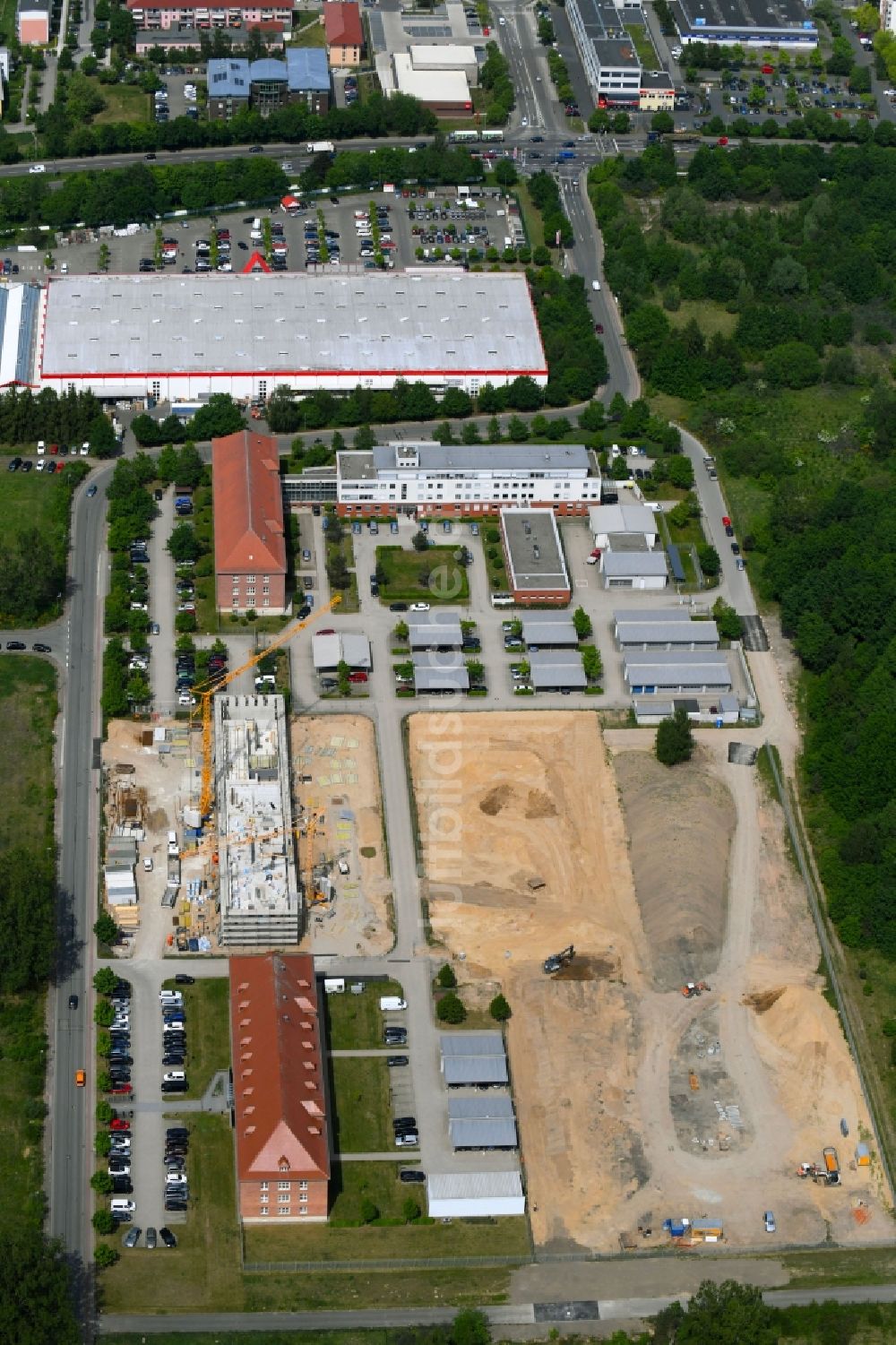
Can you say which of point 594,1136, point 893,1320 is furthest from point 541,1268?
point 893,1320

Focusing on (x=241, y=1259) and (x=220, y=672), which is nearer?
(x=241, y=1259)

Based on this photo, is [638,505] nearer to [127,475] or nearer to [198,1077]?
[127,475]

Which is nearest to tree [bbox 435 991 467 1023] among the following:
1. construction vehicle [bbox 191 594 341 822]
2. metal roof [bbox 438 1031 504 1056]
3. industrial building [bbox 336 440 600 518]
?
metal roof [bbox 438 1031 504 1056]

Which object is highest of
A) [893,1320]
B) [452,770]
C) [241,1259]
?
[452,770]

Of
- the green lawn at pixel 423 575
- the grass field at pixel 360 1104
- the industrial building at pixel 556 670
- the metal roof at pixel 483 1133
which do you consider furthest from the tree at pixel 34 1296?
the green lawn at pixel 423 575

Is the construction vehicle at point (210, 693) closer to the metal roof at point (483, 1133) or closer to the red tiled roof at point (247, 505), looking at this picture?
the red tiled roof at point (247, 505)

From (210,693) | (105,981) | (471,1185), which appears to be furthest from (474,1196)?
(210,693)

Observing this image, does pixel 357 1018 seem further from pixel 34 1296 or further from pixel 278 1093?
pixel 34 1296
